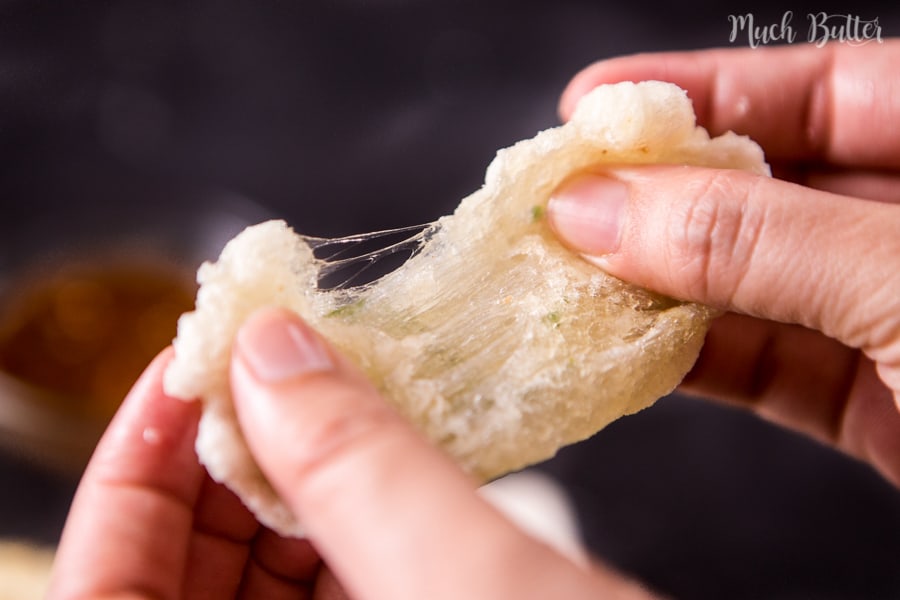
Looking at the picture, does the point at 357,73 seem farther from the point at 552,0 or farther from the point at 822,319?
the point at 822,319

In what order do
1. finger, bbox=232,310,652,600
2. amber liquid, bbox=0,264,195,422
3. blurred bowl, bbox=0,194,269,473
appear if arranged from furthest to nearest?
amber liquid, bbox=0,264,195,422, blurred bowl, bbox=0,194,269,473, finger, bbox=232,310,652,600

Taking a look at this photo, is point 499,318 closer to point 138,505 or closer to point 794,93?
point 138,505

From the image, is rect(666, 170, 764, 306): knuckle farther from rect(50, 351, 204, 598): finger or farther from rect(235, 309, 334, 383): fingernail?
rect(50, 351, 204, 598): finger

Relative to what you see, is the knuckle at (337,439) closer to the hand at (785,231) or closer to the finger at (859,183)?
the hand at (785,231)

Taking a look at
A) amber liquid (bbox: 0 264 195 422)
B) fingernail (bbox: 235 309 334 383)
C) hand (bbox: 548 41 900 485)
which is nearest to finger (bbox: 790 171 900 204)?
hand (bbox: 548 41 900 485)

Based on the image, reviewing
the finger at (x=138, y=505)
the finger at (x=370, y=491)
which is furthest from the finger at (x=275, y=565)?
the finger at (x=370, y=491)

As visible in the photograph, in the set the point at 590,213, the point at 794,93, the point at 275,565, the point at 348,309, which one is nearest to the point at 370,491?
the point at 348,309
